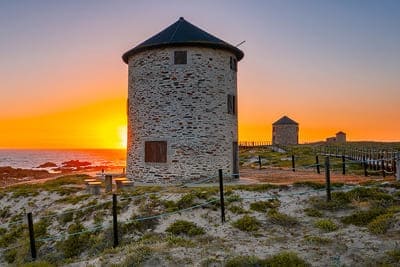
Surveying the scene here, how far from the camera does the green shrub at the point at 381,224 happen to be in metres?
10.9

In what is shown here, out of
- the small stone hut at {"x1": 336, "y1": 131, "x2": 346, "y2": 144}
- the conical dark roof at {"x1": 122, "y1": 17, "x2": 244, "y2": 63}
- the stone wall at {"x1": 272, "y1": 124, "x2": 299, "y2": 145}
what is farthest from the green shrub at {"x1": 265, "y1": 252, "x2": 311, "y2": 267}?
the small stone hut at {"x1": 336, "y1": 131, "x2": 346, "y2": 144}

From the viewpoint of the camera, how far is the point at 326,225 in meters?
11.9

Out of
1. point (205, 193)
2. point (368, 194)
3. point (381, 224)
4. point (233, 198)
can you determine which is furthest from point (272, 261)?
point (368, 194)

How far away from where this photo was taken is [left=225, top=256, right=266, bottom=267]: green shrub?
367 inches

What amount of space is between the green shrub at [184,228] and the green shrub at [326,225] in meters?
3.79

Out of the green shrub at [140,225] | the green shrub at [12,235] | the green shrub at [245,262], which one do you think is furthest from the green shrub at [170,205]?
the green shrub at [12,235]

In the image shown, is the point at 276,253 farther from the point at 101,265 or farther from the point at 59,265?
the point at 59,265

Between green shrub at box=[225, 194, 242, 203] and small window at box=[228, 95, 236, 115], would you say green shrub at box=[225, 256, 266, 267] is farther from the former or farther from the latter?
small window at box=[228, 95, 236, 115]

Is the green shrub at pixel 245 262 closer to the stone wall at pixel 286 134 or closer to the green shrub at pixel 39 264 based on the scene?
the green shrub at pixel 39 264

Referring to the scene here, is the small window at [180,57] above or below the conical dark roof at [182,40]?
below

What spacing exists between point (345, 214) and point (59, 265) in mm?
9704

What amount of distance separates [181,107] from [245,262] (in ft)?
40.1

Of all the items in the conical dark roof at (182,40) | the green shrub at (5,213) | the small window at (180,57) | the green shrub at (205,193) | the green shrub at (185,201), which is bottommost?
the green shrub at (5,213)

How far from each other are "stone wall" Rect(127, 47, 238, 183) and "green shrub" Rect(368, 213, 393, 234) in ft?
34.5
